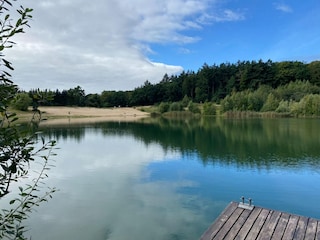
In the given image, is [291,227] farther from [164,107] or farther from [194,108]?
[164,107]

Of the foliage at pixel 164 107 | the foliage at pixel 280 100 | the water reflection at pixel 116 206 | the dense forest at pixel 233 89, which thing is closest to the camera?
the water reflection at pixel 116 206

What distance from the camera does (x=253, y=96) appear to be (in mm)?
60625

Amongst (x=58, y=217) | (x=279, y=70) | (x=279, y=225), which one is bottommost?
(x=58, y=217)

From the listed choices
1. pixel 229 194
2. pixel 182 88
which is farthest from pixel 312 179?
pixel 182 88

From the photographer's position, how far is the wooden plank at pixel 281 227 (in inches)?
209

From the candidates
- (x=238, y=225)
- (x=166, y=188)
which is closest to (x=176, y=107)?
(x=166, y=188)

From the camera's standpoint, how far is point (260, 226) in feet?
18.9

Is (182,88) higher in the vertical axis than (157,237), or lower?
higher

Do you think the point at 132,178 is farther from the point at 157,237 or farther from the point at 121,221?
the point at 157,237

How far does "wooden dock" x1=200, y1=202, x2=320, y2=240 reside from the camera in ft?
17.5

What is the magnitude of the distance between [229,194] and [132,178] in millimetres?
4486

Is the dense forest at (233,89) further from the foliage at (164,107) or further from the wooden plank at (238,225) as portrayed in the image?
the wooden plank at (238,225)

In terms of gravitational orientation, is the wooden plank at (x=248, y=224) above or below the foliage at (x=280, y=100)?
below

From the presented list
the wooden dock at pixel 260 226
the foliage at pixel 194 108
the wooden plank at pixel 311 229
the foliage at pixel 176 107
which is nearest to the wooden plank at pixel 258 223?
the wooden dock at pixel 260 226
